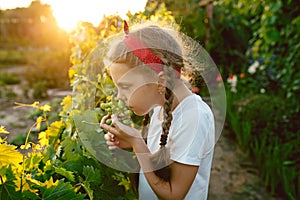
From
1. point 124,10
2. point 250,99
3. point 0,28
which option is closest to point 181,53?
point 124,10

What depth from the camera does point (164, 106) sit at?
1.27m

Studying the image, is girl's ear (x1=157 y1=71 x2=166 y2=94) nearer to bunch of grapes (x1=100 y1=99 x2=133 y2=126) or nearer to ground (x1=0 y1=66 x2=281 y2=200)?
bunch of grapes (x1=100 y1=99 x2=133 y2=126)

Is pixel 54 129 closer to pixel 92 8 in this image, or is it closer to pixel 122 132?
pixel 122 132

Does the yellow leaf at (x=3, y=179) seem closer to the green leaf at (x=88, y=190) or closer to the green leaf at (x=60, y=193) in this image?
the green leaf at (x=60, y=193)

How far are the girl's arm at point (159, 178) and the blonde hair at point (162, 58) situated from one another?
2cm

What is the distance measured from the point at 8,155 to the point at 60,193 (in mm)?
177

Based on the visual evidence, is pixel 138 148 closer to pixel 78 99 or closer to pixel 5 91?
pixel 78 99

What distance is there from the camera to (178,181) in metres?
1.18

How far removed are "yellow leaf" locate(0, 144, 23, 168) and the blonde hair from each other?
46 cm

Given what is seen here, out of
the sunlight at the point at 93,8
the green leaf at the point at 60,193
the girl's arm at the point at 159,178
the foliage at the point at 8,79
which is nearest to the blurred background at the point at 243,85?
the sunlight at the point at 93,8

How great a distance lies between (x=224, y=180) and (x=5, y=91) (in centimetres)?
494

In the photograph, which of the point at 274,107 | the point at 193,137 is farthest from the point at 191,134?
the point at 274,107

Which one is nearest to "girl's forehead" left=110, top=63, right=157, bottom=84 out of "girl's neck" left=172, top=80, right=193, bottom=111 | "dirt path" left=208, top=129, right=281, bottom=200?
"girl's neck" left=172, top=80, right=193, bottom=111

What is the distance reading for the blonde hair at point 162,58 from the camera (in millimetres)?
1220
